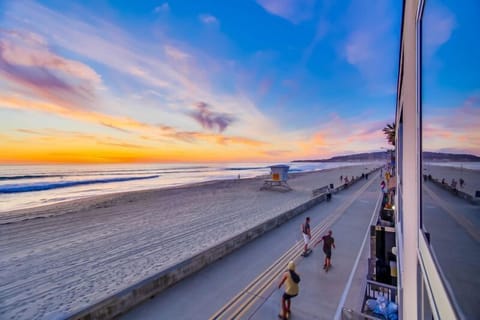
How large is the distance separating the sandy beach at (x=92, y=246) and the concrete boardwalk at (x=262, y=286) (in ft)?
3.67

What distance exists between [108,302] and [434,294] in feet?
20.4

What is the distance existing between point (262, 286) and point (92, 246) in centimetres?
814

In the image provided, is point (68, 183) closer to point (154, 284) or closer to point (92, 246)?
point (92, 246)

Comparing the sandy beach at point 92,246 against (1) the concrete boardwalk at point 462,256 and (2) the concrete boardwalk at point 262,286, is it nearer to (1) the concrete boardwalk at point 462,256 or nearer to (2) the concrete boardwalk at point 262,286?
(1) the concrete boardwalk at point 462,256

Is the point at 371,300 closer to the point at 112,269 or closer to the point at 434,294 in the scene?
the point at 434,294

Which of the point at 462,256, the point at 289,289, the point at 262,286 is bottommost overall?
the point at 262,286

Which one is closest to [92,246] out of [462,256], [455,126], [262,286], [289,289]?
[262,286]

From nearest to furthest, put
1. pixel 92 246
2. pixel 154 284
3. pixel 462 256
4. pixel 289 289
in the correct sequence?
pixel 462 256 < pixel 289 289 < pixel 154 284 < pixel 92 246

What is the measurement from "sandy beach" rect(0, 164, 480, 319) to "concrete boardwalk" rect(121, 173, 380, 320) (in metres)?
1.12

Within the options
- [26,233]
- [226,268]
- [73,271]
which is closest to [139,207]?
[26,233]

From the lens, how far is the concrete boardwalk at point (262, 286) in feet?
18.2

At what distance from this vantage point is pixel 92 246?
33.2ft

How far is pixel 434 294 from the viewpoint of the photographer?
1283mm

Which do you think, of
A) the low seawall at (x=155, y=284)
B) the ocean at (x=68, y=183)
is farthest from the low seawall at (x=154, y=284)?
the ocean at (x=68, y=183)
